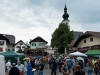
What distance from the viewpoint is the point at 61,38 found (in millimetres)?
49844

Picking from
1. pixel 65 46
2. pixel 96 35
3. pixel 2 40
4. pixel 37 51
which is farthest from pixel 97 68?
pixel 2 40

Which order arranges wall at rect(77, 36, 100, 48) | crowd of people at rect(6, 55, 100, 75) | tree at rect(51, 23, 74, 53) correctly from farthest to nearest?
tree at rect(51, 23, 74, 53), wall at rect(77, 36, 100, 48), crowd of people at rect(6, 55, 100, 75)

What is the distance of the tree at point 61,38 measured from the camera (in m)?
49.3

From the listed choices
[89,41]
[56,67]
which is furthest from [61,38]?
[56,67]

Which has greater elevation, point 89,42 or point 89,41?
point 89,41

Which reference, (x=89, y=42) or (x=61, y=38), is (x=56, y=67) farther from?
(x=61, y=38)

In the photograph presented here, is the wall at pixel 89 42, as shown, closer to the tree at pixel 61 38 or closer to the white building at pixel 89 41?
the white building at pixel 89 41

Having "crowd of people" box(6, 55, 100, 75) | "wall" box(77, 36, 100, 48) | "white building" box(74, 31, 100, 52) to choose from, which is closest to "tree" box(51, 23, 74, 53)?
"white building" box(74, 31, 100, 52)

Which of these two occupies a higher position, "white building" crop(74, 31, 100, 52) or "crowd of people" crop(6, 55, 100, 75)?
"white building" crop(74, 31, 100, 52)

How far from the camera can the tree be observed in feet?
162

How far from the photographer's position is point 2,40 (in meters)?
A: 53.8

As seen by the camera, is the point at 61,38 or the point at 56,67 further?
the point at 61,38

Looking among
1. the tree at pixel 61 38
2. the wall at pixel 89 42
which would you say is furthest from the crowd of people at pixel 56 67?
the tree at pixel 61 38

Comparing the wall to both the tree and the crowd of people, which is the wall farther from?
the crowd of people
